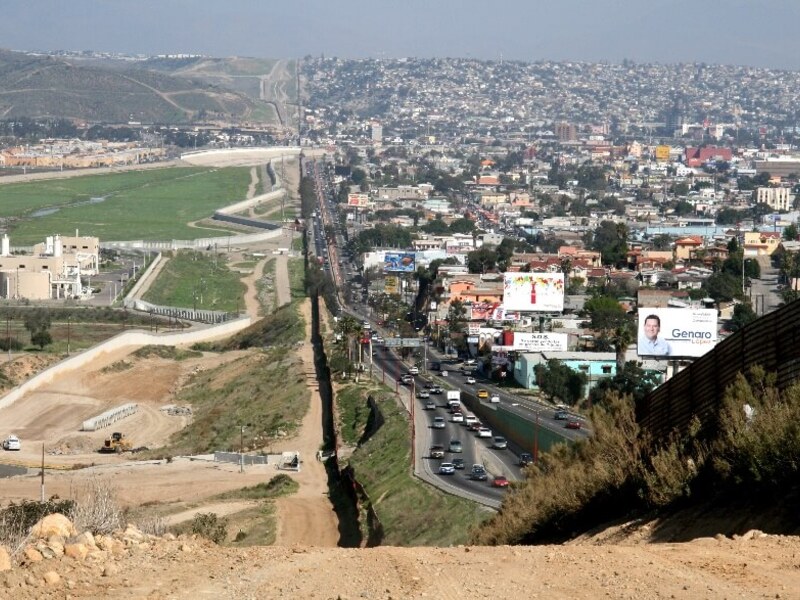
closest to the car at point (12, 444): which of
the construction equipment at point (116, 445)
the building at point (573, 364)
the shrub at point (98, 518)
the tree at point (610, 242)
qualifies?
the construction equipment at point (116, 445)

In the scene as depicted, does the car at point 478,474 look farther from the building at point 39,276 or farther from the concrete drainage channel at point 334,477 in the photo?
the building at point 39,276

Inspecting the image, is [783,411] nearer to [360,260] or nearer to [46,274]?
[46,274]

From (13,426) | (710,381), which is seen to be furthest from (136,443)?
(710,381)

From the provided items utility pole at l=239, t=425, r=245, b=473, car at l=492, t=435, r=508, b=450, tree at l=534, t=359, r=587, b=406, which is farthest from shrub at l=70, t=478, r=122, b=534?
tree at l=534, t=359, r=587, b=406

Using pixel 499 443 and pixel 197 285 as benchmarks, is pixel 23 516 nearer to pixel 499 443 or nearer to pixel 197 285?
pixel 499 443

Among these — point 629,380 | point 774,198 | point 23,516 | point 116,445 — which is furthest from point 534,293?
point 774,198

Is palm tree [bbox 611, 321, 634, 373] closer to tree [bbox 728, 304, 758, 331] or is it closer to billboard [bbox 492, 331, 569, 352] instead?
billboard [bbox 492, 331, 569, 352]
